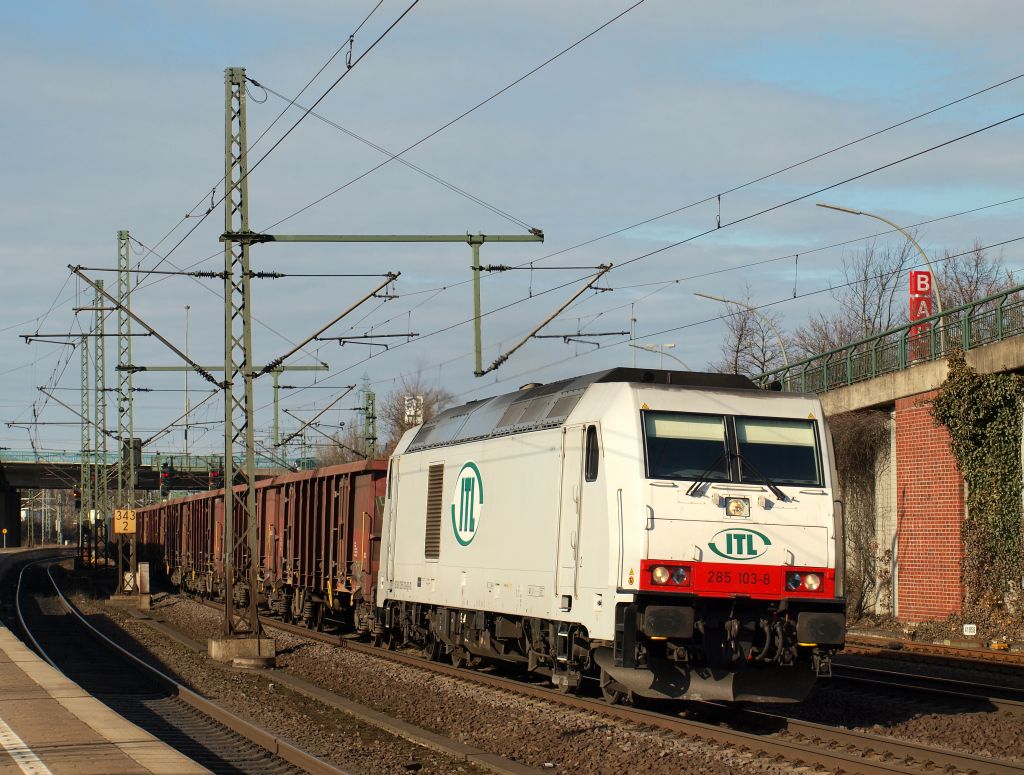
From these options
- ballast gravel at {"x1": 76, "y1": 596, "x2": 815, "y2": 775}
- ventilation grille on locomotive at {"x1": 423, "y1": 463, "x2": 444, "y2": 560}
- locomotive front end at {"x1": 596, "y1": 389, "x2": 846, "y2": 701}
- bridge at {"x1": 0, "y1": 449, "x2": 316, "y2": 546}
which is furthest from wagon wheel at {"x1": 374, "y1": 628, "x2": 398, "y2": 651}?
bridge at {"x1": 0, "y1": 449, "x2": 316, "y2": 546}

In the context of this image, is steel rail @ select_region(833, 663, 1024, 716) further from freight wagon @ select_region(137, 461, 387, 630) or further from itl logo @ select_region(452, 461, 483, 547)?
freight wagon @ select_region(137, 461, 387, 630)

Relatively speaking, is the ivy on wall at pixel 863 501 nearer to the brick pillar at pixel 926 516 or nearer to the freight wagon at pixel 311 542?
the brick pillar at pixel 926 516

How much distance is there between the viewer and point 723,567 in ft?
41.9

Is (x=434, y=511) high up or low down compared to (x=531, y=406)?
down

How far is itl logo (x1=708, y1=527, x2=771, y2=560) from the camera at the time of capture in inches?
505

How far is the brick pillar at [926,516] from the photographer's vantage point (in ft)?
81.5

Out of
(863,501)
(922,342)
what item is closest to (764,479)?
(922,342)

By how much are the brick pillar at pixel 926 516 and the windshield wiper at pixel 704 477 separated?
1295cm

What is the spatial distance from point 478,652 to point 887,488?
13.6 metres

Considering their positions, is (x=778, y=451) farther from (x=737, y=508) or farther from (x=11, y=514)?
(x=11, y=514)

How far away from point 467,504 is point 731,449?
192 inches

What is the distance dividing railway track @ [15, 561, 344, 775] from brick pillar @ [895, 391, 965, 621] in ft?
47.8

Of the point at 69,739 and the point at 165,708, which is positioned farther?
the point at 165,708

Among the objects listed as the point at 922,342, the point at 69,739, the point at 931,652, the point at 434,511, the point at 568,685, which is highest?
the point at 922,342
